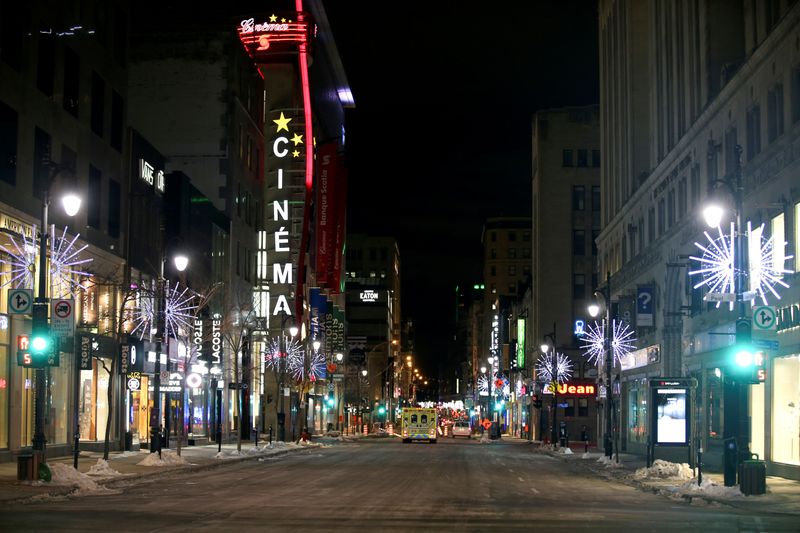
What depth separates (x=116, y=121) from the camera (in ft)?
169

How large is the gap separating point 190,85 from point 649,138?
3311cm

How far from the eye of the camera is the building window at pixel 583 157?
4390 inches

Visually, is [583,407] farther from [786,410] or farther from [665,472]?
[786,410]

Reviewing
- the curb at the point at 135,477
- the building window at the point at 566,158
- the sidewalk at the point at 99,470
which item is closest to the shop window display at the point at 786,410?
the curb at the point at 135,477

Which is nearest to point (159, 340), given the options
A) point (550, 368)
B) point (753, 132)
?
point (753, 132)

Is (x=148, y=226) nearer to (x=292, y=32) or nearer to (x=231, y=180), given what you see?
(x=231, y=180)

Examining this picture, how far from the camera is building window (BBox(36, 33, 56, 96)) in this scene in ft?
138

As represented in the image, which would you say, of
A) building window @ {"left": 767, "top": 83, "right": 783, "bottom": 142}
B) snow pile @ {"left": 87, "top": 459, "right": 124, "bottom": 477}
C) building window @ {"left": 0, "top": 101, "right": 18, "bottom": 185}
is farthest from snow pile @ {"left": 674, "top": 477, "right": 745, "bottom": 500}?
building window @ {"left": 0, "top": 101, "right": 18, "bottom": 185}

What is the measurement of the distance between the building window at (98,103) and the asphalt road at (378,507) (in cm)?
1727

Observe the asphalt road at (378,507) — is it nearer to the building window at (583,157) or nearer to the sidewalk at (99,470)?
the sidewalk at (99,470)

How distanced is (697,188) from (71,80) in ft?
91.6

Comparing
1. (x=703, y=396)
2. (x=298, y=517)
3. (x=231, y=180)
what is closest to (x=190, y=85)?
(x=231, y=180)

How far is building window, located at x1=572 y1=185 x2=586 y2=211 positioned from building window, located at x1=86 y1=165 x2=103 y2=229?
69348 millimetres

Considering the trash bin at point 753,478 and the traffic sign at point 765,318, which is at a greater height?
the traffic sign at point 765,318
